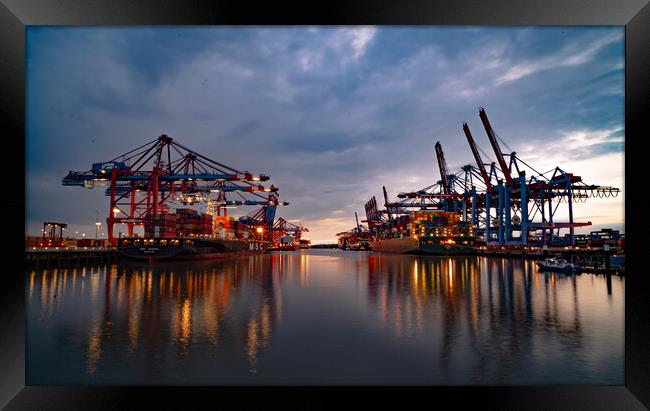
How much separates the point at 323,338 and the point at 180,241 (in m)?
51.5

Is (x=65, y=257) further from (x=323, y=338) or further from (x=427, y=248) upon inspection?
(x=427, y=248)

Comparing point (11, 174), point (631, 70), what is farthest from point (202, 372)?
point (631, 70)

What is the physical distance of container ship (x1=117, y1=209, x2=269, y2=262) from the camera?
56.8 metres

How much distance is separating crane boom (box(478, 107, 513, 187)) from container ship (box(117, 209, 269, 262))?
59210mm

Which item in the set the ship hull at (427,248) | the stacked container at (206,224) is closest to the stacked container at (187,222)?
the stacked container at (206,224)

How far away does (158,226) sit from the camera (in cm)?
5994

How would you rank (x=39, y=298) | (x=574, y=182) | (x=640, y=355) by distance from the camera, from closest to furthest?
(x=640, y=355)
(x=39, y=298)
(x=574, y=182)

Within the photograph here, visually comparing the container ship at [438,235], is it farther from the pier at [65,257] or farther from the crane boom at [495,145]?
the pier at [65,257]

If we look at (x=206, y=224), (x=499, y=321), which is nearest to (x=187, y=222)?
(x=206, y=224)

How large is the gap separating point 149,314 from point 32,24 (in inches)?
565

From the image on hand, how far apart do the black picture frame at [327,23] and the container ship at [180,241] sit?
53543mm

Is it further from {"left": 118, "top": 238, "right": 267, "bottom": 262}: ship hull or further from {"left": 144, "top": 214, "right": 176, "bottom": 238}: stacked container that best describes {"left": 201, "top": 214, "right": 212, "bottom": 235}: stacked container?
{"left": 144, "top": 214, "right": 176, "bottom": 238}: stacked container

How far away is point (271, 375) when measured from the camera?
10156mm

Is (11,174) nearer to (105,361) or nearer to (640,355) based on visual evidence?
(105,361)
